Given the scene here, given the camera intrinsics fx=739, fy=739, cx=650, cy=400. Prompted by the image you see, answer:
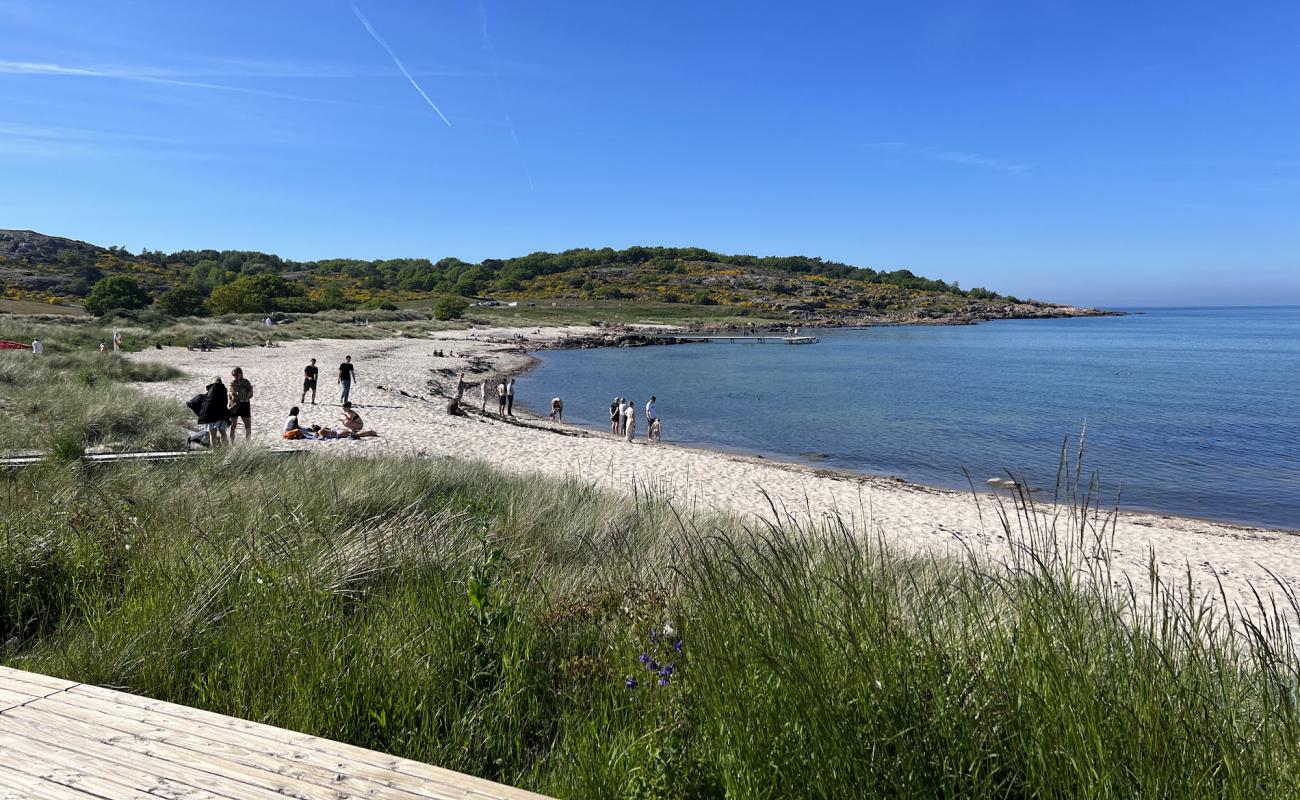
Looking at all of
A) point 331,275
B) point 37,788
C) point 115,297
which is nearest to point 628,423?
point 37,788

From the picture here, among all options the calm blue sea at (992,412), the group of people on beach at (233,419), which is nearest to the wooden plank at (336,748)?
the calm blue sea at (992,412)

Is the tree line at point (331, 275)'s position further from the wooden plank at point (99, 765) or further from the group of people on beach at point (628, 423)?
the wooden plank at point (99, 765)

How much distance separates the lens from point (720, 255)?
187 m

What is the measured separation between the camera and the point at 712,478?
15188 mm

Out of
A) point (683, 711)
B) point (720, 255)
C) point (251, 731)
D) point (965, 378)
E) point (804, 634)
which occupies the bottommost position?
point (965, 378)

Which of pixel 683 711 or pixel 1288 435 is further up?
pixel 683 711

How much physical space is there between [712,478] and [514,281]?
132116 mm

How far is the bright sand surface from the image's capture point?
1039 centimetres

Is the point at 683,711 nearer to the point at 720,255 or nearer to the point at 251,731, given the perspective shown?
the point at 251,731

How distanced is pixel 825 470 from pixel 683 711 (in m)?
16.6

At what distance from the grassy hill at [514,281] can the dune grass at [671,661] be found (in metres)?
68.8

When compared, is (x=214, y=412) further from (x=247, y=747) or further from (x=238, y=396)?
(x=247, y=747)

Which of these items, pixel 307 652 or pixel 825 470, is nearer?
pixel 307 652

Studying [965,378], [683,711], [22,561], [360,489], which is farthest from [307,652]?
[965,378]
